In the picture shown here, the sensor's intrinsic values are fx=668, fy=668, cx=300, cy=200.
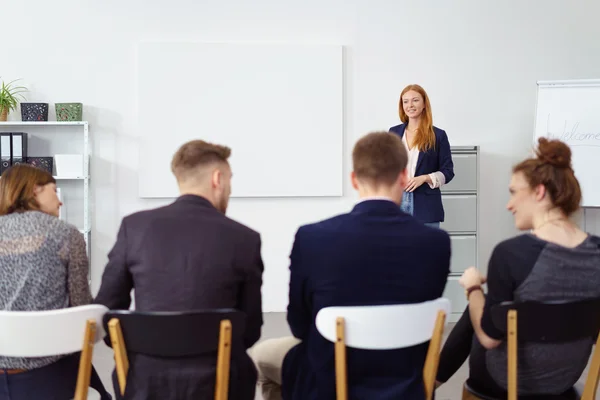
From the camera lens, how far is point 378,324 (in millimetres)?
1782

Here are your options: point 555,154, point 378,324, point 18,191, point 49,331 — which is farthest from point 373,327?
point 18,191

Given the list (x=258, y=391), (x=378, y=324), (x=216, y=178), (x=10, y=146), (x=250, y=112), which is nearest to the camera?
(x=378, y=324)

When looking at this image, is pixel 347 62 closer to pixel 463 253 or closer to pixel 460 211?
pixel 460 211

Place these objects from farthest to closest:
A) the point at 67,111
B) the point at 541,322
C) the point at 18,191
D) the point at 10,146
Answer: the point at 67,111, the point at 10,146, the point at 18,191, the point at 541,322

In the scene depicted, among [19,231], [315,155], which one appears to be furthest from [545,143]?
[315,155]

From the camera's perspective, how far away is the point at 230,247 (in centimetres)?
192

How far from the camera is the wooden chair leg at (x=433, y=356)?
1879mm

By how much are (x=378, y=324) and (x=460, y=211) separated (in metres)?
3.31

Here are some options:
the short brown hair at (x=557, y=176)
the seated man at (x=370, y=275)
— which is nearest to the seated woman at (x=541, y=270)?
the short brown hair at (x=557, y=176)

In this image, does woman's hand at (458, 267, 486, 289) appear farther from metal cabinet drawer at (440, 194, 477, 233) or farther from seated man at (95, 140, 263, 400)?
metal cabinet drawer at (440, 194, 477, 233)

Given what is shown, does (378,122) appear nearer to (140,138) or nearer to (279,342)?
(140,138)

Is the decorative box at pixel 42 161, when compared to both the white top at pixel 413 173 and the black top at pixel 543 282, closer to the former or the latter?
the white top at pixel 413 173

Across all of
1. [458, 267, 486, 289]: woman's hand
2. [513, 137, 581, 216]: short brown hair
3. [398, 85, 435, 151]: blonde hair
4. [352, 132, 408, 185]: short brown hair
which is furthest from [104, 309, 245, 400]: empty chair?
[398, 85, 435, 151]: blonde hair

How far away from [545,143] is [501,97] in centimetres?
342
